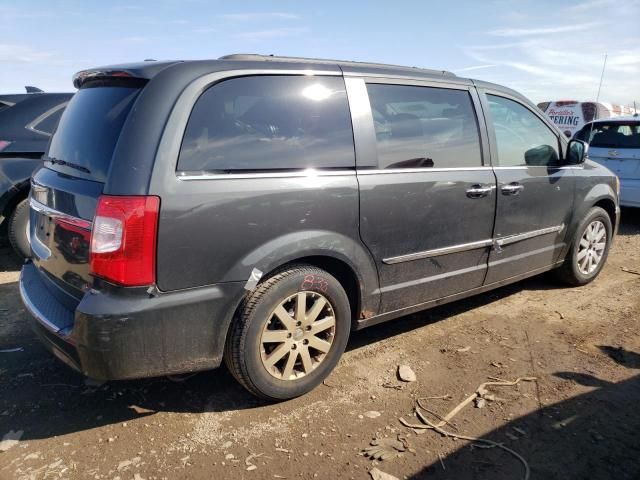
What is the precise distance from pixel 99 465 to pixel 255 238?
4.24 feet

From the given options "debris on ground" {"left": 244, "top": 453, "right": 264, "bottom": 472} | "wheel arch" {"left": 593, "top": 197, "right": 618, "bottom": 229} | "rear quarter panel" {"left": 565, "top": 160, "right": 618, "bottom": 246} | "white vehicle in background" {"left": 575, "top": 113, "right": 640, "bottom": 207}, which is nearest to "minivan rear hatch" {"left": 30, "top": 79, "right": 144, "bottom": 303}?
"debris on ground" {"left": 244, "top": 453, "right": 264, "bottom": 472}

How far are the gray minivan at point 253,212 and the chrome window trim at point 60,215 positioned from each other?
0.04 ft

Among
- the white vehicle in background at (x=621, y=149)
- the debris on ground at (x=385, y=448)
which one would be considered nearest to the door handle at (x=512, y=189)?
the debris on ground at (x=385, y=448)

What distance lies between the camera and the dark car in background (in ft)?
16.4

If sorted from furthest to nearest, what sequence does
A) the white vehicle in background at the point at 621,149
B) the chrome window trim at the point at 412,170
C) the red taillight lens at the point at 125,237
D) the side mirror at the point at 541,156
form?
1. the white vehicle in background at the point at 621,149
2. the side mirror at the point at 541,156
3. the chrome window trim at the point at 412,170
4. the red taillight lens at the point at 125,237

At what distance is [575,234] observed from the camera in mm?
4531

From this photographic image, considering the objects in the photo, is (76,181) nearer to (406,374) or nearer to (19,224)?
(406,374)

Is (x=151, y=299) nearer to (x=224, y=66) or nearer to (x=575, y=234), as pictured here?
(x=224, y=66)

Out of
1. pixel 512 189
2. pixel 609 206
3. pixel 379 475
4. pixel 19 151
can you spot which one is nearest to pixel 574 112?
pixel 609 206

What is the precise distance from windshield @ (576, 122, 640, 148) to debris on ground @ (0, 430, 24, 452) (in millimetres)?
8390

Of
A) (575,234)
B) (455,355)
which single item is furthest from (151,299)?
(575,234)

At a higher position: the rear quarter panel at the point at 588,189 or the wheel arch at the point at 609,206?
the rear quarter panel at the point at 588,189

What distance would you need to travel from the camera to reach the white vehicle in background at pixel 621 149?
7355mm

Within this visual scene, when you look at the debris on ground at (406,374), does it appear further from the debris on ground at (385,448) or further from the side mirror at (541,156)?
the side mirror at (541,156)
